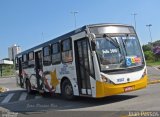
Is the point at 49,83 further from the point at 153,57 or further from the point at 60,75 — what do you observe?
the point at 153,57

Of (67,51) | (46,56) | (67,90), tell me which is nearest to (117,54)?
(67,51)

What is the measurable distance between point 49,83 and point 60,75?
2.08 meters

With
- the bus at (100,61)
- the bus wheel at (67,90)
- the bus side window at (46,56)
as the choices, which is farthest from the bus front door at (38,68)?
the bus wheel at (67,90)

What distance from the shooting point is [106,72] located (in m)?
13.4

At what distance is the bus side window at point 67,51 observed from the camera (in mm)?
15455

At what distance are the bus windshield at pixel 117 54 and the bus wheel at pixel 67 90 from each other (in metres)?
2.89

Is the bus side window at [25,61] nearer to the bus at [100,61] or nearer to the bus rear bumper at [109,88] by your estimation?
the bus at [100,61]

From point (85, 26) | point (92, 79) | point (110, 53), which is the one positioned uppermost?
point (85, 26)

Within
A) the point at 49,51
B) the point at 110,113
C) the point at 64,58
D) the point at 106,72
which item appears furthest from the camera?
the point at 49,51

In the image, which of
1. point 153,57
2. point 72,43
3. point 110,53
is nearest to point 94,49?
point 110,53

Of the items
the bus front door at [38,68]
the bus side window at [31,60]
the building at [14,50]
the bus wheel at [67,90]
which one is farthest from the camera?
the building at [14,50]

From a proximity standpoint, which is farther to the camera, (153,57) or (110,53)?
(153,57)

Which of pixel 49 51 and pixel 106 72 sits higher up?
pixel 49 51

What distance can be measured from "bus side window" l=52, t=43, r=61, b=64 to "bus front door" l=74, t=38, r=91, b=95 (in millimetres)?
2152
